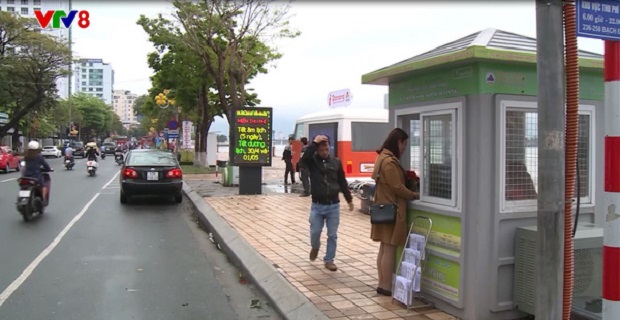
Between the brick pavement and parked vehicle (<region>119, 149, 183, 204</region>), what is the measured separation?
1599 millimetres

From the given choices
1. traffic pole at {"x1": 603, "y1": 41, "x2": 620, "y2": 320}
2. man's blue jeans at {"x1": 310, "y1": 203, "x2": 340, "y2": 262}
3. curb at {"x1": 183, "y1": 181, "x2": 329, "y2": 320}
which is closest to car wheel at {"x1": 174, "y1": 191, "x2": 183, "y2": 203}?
curb at {"x1": 183, "y1": 181, "x2": 329, "y2": 320}

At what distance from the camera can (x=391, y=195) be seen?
197 inches

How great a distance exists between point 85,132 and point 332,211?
Answer: 4236 inches

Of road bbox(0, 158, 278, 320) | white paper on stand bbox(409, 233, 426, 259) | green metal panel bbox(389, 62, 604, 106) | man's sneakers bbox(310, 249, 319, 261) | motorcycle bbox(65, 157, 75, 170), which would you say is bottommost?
road bbox(0, 158, 278, 320)

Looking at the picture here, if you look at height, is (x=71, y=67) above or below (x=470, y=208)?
above

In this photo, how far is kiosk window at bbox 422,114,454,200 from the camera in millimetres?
4723

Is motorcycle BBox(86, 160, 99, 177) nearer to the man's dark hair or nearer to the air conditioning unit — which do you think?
the man's dark hair

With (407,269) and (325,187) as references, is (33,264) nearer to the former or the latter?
(325,187)

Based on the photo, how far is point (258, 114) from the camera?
49.9ft

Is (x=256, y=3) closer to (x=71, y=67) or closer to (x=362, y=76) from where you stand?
(x=362, y=76)

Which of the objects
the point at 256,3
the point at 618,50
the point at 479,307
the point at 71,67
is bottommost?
the point at 479,307

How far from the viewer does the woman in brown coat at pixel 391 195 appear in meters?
4.91

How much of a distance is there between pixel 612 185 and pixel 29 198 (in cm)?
1085

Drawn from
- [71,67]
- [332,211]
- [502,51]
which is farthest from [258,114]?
[71,67]
